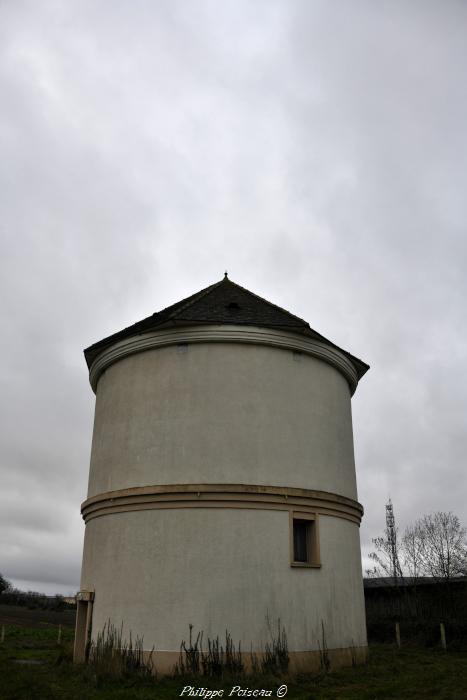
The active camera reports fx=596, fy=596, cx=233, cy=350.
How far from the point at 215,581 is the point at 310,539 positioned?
257cm

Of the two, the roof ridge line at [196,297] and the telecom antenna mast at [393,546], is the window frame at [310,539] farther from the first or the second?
the telecom antenna mast at [393,546]

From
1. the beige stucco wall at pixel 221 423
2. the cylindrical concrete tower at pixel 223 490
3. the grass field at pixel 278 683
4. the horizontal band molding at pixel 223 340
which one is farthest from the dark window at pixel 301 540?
the horizontal band molding at pixel 223 340

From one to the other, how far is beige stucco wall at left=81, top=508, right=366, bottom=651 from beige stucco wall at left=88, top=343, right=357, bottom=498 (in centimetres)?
100

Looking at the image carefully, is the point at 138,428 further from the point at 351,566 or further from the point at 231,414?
the point at 351,566

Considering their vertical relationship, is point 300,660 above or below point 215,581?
below

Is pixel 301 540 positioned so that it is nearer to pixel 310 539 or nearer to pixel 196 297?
pixel 310 539

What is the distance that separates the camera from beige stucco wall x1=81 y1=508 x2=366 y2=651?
1224 cm

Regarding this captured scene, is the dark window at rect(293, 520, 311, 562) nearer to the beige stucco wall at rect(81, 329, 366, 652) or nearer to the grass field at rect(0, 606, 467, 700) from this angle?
the beige stucco wall at rect(81, 329, 366, 652)

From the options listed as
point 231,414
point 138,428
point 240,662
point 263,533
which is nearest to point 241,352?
point 231,414

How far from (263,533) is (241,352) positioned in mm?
4287

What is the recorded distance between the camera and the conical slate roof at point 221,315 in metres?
14.7

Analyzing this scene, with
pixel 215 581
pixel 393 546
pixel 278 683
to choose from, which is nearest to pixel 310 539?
pixel 215 581

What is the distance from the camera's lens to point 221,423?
45.4 feet

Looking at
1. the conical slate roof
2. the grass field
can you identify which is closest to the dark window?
the grass field
